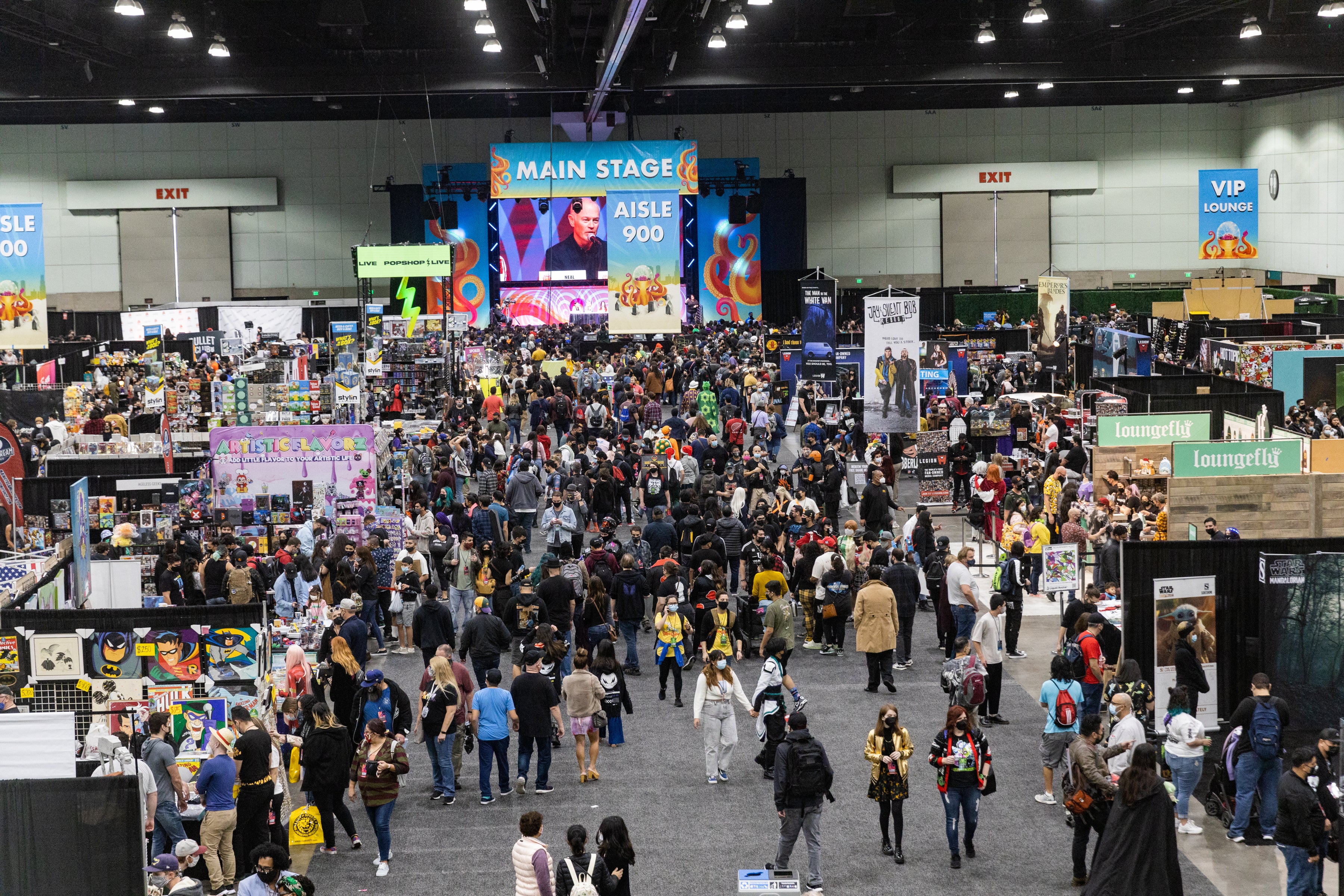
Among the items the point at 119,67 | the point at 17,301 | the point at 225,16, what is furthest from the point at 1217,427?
the point at 119,67

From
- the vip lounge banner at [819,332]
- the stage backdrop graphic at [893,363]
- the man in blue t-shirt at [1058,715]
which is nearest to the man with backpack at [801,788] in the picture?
the man in blue t-shirt at [1058,715]

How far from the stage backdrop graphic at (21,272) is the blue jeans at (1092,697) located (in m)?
15.8

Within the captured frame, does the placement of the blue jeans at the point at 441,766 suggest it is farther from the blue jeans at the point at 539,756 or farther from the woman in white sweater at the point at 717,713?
the woman in white sweater at the point at 717,713

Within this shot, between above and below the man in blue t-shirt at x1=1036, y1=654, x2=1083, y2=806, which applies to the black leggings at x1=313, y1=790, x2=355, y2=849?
below

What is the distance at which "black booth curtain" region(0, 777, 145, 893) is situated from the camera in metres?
6.60

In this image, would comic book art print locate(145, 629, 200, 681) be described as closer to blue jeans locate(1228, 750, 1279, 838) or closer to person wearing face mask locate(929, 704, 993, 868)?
person wearing face mask locate(929, 704, 993, 868)

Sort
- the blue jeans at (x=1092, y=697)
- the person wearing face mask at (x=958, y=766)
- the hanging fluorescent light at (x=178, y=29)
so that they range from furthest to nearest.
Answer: the hanging fluorescent light at (x=178, y=29)
the blue jeans at (x=1092, y=697)
the person wearing face mask at (x=958, y=766)

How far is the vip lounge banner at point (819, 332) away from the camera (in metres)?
25.6

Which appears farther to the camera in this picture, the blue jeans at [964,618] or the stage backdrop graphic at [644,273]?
the stage backdrop graphic at [644,273]

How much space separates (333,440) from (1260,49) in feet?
77.3

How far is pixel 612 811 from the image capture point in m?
10.2

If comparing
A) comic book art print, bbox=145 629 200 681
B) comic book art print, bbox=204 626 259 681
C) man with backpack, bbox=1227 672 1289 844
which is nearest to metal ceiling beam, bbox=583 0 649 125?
comic book art print, bbox=204 626 259 681

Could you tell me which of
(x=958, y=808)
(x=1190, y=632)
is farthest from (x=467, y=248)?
(x=958, y=808)

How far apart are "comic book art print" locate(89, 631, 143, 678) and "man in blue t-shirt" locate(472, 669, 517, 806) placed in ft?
8.24
